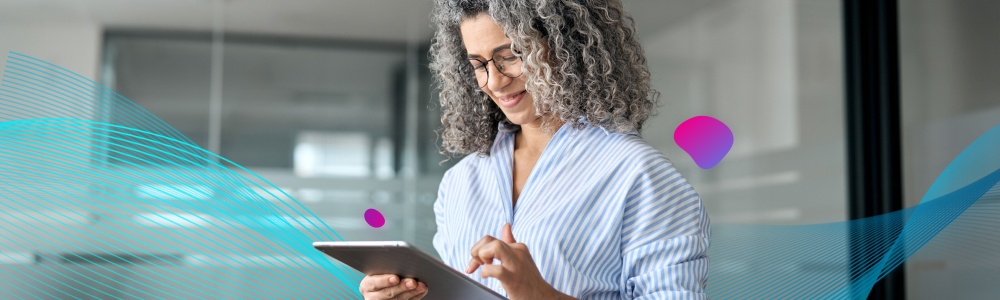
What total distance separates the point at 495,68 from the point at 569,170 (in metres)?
0.21

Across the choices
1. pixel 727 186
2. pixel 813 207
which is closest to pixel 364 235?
pixel 727 186

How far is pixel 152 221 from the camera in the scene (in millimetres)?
3467

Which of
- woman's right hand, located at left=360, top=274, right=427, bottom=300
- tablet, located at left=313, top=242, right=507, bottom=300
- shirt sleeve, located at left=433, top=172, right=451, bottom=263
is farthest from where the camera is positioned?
shirt sleeve, located at left=433, top=172, right=451, bottom=263

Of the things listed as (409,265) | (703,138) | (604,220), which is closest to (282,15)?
(703,138)

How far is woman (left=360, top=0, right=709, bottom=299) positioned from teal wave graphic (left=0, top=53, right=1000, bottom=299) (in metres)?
1.59

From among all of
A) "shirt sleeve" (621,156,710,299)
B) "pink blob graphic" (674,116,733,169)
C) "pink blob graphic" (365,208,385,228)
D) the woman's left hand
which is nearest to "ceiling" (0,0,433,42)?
"pink blob graphic" (365,208,385,228)

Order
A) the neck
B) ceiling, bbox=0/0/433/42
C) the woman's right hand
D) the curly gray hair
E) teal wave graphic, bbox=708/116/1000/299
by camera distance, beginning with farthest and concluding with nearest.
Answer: ceiling, bbox=0/0/433/42 < teal wave graphic, bbox=708/116/1000/299 < the neck < the curly gray hair < the woman's right hand

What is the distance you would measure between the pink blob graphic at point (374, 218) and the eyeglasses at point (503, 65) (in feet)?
7.10

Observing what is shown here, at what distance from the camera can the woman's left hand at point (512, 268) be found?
121 centimetres

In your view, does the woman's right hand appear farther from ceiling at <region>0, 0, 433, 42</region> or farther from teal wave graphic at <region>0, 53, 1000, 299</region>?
ceiling at <region>0, 0, 433, 42</region>

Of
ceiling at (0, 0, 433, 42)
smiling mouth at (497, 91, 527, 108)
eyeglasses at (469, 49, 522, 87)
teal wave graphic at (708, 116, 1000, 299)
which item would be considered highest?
ceiling at (0, 0, 433, 42)

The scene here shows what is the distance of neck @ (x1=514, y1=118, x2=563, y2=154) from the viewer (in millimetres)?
1658

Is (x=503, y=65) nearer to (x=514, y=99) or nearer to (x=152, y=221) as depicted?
(x=514, y=99)

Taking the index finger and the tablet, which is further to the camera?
the index finger
